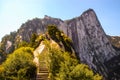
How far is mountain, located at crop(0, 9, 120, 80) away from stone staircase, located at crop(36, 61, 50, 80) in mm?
124608

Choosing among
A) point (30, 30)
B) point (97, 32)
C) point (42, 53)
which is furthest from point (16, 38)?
point (42, 53)

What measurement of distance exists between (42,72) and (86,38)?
149 meters

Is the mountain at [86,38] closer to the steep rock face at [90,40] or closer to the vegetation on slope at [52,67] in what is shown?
the steep rock face at [90,40]

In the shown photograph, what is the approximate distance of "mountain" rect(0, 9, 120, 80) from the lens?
176000 millimetres

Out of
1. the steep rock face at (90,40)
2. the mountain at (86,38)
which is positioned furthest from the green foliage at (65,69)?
the steep rock face at (90,40)

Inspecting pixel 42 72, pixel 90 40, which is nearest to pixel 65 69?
pixel 42 72

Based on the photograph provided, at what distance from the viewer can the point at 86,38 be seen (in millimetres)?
191250

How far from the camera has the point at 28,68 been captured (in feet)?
138

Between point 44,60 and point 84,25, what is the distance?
154 meters

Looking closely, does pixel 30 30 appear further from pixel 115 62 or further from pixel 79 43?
pixel 115 62

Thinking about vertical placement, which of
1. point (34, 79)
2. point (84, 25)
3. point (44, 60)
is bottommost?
point (34, 79)

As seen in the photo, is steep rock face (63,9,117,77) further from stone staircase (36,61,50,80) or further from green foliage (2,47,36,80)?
green foliage (2,47,36,80)

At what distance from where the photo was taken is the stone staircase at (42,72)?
138 ft

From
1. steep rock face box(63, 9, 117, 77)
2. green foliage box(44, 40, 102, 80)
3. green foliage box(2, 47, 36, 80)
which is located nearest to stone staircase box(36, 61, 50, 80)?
green foliage box(2, 47, 36, 80)
